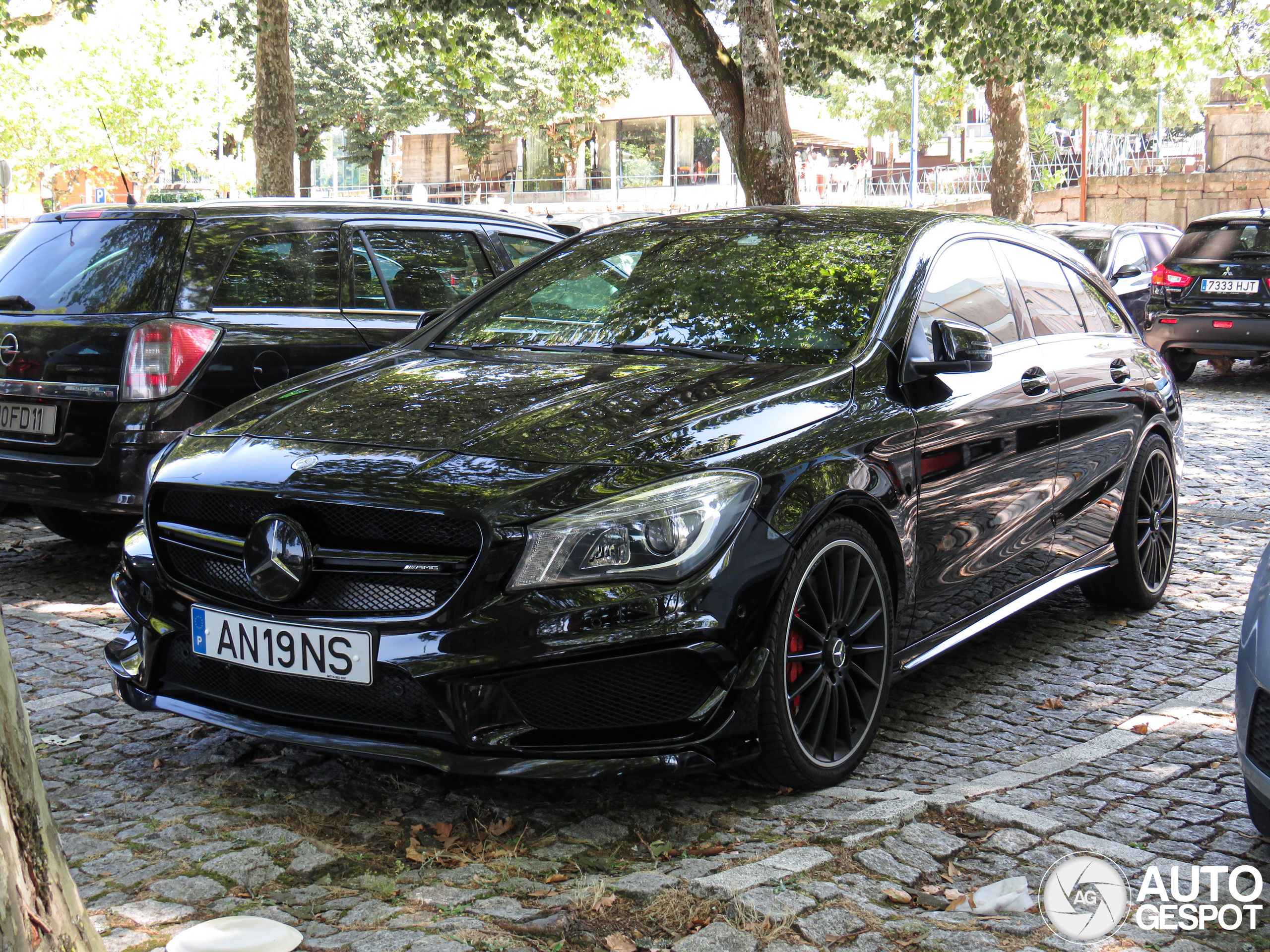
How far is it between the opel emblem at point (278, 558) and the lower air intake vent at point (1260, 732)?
2.33 metres

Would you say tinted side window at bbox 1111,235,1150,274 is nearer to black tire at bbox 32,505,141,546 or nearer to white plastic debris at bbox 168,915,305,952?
black tire at bbox 32,505,141,546

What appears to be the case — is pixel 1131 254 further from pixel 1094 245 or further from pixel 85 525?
pixel 85 525

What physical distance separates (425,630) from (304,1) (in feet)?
179

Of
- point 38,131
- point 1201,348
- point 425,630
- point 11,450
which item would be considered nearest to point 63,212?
point 11,450

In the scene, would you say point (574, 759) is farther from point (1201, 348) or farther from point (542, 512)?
point (1201, 348)

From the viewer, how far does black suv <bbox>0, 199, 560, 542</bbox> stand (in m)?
5.76

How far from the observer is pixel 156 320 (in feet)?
19.2

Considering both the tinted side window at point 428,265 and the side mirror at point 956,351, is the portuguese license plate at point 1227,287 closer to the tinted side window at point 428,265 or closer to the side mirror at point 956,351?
the tinted side window at point 428,265

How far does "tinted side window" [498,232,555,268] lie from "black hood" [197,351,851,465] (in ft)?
10.6

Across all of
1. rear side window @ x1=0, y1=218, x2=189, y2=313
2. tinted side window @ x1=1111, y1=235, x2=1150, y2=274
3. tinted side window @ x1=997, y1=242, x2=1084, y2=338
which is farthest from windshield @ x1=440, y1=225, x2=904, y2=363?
tinted side window @ x1=1111, y1=235, x2=1150, y2=274

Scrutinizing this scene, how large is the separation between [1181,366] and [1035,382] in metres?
12.2

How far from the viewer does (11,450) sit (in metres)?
5.92

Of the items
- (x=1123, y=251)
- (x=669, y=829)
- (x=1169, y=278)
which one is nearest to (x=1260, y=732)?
(x=669, y=829)

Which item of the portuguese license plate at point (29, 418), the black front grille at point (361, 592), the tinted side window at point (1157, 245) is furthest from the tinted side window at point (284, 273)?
the tinted side window at point (1157, 245)
